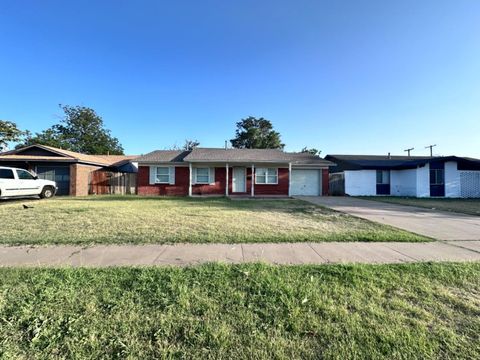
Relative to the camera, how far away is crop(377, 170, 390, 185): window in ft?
76.4

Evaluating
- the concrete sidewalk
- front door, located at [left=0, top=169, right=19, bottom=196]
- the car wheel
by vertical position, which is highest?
front door, located at [left=0, top=169, right=19, bottom=196]

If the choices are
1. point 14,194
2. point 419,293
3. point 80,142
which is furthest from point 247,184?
point 80,142

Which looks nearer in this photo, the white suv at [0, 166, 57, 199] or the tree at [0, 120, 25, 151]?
the white suv at [0, 166, 57, 199]

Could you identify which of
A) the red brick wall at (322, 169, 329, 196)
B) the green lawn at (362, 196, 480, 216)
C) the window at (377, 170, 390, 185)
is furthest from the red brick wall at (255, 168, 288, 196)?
the window at (377, 170, 390, 185)

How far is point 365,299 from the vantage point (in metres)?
3.20

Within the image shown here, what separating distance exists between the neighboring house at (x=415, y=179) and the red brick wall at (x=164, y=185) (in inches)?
509

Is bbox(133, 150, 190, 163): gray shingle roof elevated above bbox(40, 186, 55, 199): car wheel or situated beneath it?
elevated above

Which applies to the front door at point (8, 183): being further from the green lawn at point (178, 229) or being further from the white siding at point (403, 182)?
the white siding at point (403, 182)

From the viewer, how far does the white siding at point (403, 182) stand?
21656mm

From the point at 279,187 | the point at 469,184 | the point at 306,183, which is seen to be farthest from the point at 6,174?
the point at 469,184

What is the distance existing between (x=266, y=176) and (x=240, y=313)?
18.0 m

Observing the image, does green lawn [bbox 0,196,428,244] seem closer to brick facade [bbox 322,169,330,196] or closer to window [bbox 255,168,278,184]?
window [bbox 255,168,278,184]

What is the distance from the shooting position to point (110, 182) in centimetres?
2289

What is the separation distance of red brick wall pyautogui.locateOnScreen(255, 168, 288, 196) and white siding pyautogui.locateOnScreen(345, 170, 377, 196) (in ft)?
19.9
